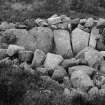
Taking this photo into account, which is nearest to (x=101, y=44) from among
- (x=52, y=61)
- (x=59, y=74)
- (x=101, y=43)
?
(x=101, y=43)

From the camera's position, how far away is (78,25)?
15.1m

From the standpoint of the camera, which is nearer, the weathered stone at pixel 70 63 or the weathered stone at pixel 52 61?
the weathered stone at pixel 70 63

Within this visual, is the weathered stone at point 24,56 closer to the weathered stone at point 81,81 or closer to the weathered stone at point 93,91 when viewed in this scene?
the weathered stone at point 81,81

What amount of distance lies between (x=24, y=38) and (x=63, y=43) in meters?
2.44

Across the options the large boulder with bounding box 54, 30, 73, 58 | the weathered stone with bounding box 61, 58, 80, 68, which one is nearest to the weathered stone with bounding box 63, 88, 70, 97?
the weathered stone with bounding box 61, 58, 80, 68

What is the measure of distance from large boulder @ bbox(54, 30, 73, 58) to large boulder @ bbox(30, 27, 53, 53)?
0.38 meters

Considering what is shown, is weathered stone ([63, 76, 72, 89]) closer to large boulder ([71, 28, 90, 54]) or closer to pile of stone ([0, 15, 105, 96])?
pile of stone ([0, 15, 105, 96])

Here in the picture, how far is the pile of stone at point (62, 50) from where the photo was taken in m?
10.4

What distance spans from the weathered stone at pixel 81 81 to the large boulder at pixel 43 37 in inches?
149

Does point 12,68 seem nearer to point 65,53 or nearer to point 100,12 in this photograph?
point 65,53

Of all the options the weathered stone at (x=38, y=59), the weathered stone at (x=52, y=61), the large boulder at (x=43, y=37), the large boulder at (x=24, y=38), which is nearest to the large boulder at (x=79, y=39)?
the large boulder at (x=43, y=37)

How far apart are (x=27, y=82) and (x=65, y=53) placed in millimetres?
→ 5032

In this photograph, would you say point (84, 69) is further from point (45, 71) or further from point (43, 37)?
point (43, 37)

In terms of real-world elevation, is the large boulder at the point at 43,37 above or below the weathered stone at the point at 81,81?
above
